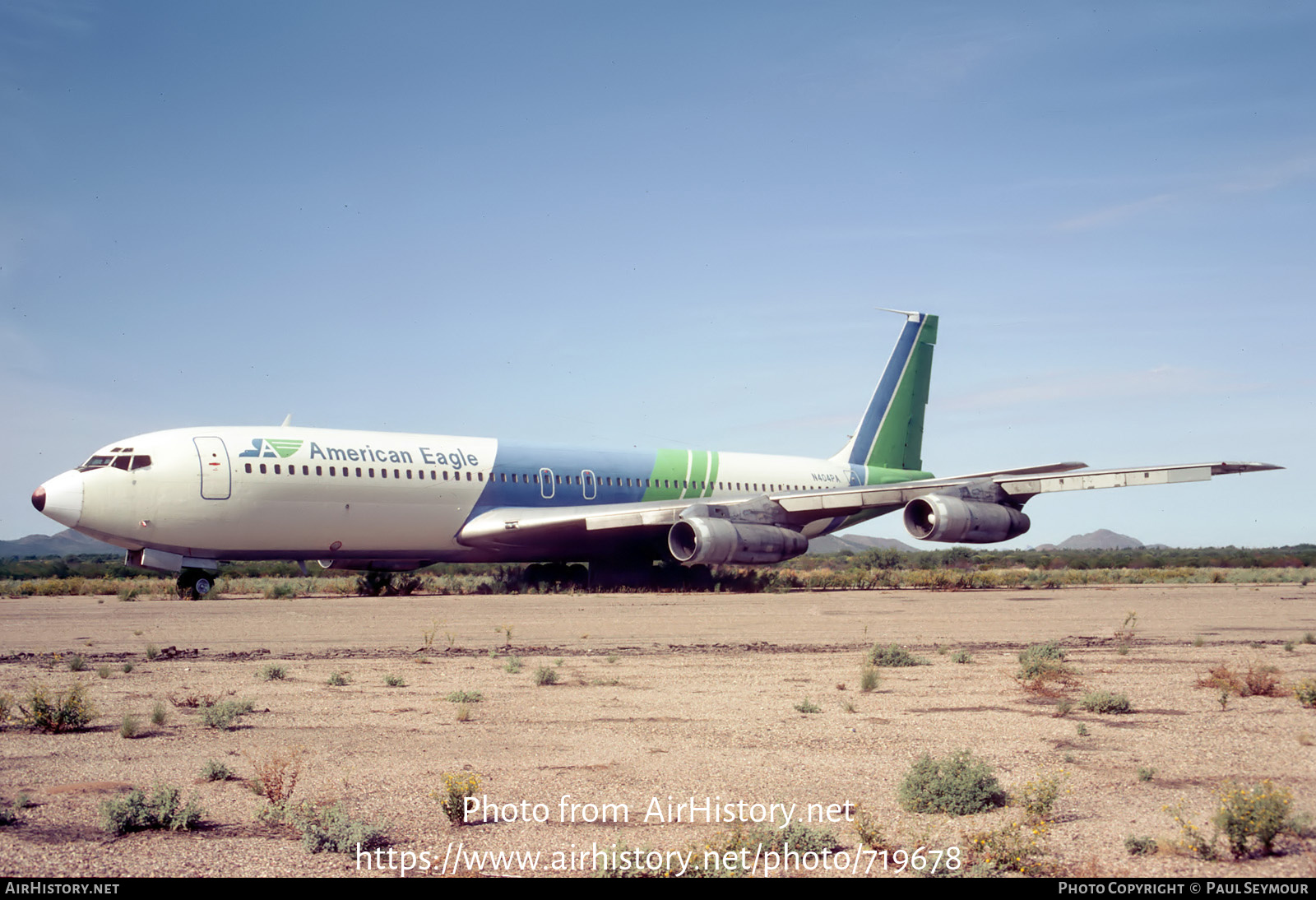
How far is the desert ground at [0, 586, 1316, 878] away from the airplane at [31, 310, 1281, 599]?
5317 mm

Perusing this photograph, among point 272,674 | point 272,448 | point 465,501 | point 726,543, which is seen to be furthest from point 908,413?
point 272,674

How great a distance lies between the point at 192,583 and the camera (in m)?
23.8

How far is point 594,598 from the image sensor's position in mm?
25844

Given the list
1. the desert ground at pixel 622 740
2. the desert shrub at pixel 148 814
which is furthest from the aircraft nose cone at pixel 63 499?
the desert shrub at pixel 148 814

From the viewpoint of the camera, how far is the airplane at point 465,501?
2223 cm

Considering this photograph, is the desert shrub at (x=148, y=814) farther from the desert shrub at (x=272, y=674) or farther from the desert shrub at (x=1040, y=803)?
the desert shrub at (x=272, y=674)

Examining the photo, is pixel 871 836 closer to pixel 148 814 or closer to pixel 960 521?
pixel 148 814

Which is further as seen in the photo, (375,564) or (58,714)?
(375,564)

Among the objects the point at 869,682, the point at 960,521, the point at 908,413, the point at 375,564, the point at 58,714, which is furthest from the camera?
the point at 908,413

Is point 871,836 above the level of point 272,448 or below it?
below

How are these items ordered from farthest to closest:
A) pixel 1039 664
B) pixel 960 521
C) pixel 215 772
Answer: pixel 960 521
pixel 1039 664
pixel 215 772

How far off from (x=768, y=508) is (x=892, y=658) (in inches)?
656

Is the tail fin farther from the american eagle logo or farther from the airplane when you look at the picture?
the american eagle logo

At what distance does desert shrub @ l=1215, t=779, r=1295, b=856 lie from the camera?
470 cm
